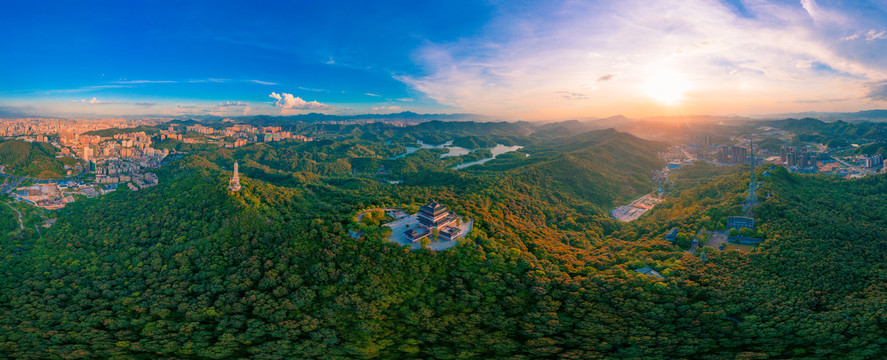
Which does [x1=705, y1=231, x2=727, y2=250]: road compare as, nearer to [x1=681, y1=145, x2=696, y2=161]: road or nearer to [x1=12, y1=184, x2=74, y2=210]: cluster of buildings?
[x1=681, y1=145, x2=696, y2=161]: road

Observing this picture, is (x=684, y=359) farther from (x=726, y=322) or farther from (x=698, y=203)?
(x=698, y=203)

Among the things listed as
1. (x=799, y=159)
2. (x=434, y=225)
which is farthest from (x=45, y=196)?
(x=799, y=159)

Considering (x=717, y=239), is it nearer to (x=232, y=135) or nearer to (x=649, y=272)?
(x=649, y=272)

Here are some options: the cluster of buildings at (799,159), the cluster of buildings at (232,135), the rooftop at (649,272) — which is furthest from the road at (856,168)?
the cluster of buildings at (232,135)

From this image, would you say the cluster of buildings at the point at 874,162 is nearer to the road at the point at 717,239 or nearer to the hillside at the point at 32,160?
the road at the point at 717,239

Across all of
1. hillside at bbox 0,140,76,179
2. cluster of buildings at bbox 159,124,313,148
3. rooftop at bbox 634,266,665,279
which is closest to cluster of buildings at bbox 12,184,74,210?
hillside at bbox 0,140,76,179

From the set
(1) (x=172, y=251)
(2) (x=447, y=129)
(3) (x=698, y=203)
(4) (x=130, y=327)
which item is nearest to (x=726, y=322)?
(3) (x=698, y=203)
